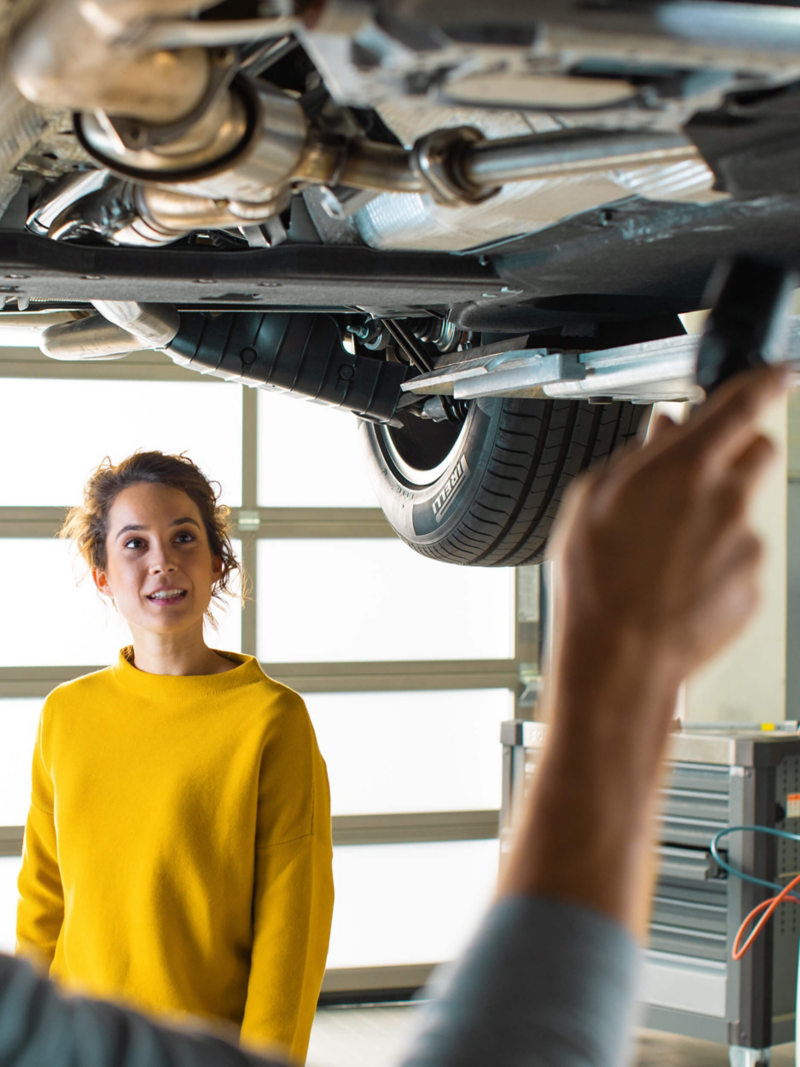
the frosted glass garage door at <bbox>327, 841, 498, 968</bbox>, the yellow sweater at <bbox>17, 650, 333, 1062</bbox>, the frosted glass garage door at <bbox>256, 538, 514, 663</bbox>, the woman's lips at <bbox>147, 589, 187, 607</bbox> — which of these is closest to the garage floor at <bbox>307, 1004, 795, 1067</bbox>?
the frosted glass garage door at <bbox>327, 841, 498, 968</bbox>

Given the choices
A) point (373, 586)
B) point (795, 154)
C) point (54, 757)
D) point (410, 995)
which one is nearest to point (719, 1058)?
point (410, 995)

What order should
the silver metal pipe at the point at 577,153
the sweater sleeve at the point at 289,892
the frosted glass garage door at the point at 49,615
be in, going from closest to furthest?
the silver metal pipe at the point at 577,153 < the sweater sleeve at the point at 289,892 < the frosted glass garage door at the point at 49,615

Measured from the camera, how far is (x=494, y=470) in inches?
78.1

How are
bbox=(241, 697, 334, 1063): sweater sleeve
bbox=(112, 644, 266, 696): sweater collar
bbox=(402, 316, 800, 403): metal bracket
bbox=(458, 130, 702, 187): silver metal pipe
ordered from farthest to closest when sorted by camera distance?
bbox=(112, 644, 266, 696): sweater collar < bbox=(241, 697, 334, 1063): sweater sleeve < bbox=(402, 316, 800, 403): metal bracket < bbox=(458, 130, 702, 187): silver metal pipe

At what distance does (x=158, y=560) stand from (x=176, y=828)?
1.42 ft

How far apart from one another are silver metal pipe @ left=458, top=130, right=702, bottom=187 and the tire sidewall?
3.62ft

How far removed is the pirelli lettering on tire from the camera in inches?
80.8

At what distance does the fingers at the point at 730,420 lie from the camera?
0.49 meters

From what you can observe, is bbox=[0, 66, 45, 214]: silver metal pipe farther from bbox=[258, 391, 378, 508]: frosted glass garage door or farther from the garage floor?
bbox=[258, 391, 378, 508]: frosted glass garage door

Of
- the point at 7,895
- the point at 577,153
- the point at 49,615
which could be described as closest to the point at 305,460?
the point at 49,615

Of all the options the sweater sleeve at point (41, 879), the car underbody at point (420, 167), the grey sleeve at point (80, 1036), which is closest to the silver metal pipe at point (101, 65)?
A: the car underbody at point (420, 167)

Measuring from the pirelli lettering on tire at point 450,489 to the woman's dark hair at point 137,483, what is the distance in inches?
16.1

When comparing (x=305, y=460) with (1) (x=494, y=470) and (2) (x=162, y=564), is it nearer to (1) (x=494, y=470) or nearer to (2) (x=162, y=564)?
(1) (x=494, y=470)

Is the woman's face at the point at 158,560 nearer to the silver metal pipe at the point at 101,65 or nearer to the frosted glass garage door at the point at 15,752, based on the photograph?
the silver metal pipe at the point at 101,65
